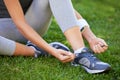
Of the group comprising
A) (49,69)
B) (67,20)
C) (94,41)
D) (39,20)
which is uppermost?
(67,20)

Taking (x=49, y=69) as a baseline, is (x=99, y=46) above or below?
above

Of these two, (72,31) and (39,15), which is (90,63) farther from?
(39,15)

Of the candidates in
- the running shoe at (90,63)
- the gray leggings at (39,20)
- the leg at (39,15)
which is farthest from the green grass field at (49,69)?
the leg at (39,15)

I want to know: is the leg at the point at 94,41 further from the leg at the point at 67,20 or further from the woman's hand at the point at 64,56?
the woman's hand at the point at 64,56

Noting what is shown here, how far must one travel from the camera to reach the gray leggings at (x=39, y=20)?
4172 mm

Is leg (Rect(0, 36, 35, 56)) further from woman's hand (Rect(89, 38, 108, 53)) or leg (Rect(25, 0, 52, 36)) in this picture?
woman's hand (Rect(89, 38, 108, 53))

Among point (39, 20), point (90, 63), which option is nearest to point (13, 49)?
point (39, 20)

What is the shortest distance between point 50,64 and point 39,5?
62 centimetres

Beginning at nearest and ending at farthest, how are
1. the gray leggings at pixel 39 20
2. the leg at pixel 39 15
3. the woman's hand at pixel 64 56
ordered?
the woman's hand at pixel 64 56 < the gray leggings at pixel 39 20 < the leg at pixel 39 15

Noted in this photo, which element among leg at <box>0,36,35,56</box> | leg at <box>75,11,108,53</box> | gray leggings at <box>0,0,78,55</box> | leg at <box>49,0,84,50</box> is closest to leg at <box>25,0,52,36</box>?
gray leggings at <box>0,0,78,55</box>

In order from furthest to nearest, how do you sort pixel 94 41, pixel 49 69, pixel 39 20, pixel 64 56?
pixel 39 20, pixel 94 41, pixel 49 69, pixel 64 56

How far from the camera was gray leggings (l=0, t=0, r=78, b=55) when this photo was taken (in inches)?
164

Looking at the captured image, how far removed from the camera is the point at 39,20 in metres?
4.45

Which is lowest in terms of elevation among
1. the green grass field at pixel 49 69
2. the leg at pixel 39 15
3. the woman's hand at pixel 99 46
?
the green grass field at pixel 49 69
